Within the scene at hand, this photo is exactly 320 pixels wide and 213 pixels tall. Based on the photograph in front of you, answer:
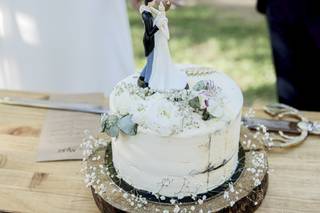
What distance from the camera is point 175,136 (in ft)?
3.37

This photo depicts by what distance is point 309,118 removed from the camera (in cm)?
142

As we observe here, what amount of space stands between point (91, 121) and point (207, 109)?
17.7 inches

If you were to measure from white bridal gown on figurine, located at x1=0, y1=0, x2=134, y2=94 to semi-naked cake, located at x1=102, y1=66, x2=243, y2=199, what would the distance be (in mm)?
698

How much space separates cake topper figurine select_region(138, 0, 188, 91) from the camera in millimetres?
1061

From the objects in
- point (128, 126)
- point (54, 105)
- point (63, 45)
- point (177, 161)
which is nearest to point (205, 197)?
point (177, 161)

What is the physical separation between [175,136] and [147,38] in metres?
0.19

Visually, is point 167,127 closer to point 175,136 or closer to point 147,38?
point 175,136

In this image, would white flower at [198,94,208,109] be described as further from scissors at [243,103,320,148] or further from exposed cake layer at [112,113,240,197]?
scissors at [243,103,320,148]

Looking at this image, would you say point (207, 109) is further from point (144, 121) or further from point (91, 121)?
point (91, 121)

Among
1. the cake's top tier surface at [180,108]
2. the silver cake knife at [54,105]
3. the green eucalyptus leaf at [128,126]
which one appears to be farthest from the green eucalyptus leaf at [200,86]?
the silver cake knife at [54,105]

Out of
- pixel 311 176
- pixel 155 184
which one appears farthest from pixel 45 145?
pixel 311 176

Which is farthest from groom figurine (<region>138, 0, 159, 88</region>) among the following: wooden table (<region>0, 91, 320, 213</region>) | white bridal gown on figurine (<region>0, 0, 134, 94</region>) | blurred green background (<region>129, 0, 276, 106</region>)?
blurred green background (<region>129, 0, 276, 106</region>)

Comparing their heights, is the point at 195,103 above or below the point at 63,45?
above

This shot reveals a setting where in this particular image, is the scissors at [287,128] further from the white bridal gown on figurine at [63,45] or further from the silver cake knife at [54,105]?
the white bridal gown on figurine at [63,45]
